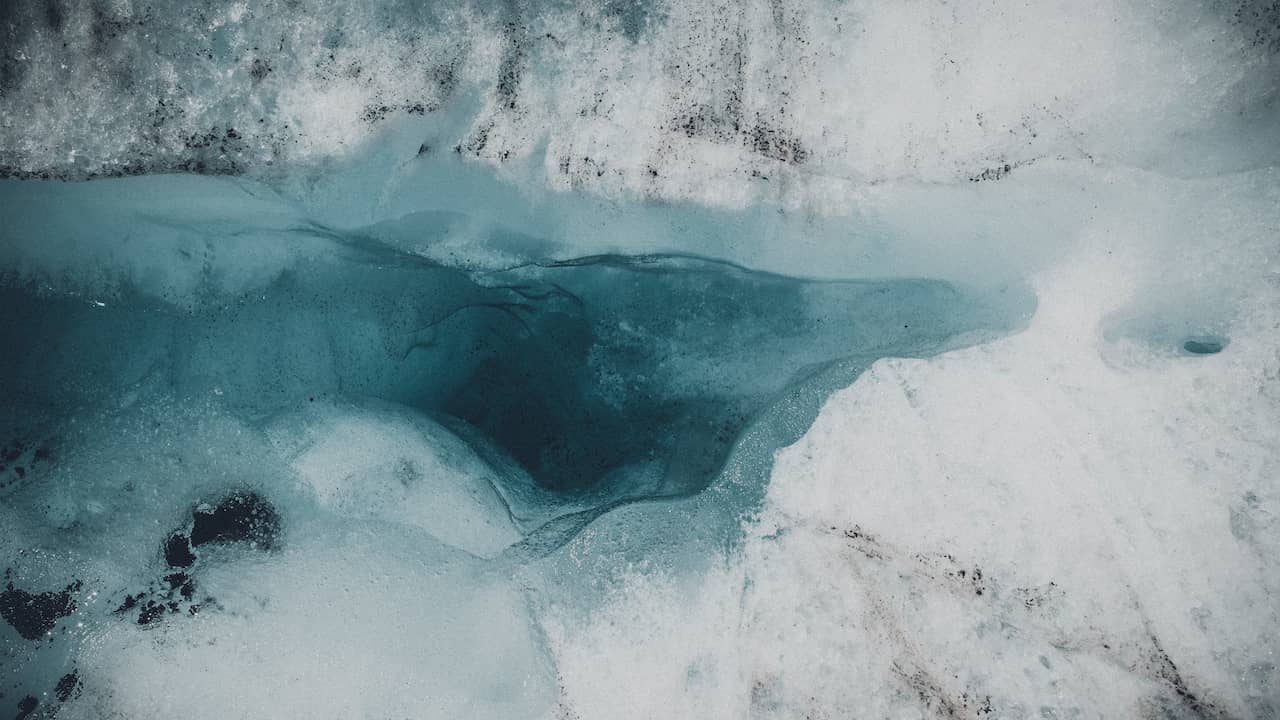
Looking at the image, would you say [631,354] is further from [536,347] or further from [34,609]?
[34,609]

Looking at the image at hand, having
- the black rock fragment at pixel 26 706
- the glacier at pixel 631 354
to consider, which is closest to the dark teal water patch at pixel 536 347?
the glacier at pixel 631 354

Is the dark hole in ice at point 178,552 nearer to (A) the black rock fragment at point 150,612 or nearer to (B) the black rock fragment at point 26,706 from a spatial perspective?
(A) the black rock fragment at point 150,612

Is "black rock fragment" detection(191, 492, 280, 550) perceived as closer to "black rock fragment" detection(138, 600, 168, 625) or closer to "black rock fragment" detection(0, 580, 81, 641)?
"black rock fragment" detection(138, 600, 168, 625)

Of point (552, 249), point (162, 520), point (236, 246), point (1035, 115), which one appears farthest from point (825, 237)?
point (162, 520)

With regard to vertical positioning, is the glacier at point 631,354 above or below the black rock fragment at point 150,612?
above

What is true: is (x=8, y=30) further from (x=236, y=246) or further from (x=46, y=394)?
(x=46, y=394)
